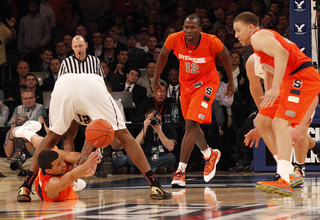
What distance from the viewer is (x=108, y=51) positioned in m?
11.1

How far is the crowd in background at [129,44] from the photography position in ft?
29.5

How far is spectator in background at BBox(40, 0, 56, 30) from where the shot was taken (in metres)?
12.5

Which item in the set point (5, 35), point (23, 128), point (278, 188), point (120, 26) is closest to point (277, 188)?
point (278, 188)

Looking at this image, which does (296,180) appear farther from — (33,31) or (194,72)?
(33,31)

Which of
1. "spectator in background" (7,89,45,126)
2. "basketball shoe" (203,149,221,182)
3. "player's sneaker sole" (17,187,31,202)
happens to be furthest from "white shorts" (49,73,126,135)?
"spectator in background" (7,89,45,126)

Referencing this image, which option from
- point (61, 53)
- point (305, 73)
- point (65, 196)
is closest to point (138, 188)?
point (65, 196)

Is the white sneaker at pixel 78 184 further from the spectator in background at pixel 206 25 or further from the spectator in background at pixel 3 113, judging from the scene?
the spectator in background at pixel 206 25

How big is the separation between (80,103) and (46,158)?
1.98 ft

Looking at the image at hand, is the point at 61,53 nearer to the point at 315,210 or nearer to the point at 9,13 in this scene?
the point at 9,13

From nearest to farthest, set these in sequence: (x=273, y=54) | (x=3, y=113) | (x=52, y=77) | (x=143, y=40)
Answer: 1. (x=273, y=54)
2. (x=3, y=113)
3. (x=52, y=77)
4. (x=143, y=40)

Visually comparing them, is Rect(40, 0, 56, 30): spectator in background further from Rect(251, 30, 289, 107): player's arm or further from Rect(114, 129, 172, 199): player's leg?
Rect(251, 30, 289, 107): player's arm

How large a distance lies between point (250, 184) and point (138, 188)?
1.41m

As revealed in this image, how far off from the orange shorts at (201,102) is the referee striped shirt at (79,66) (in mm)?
1241

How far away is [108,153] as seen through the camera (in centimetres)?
855
